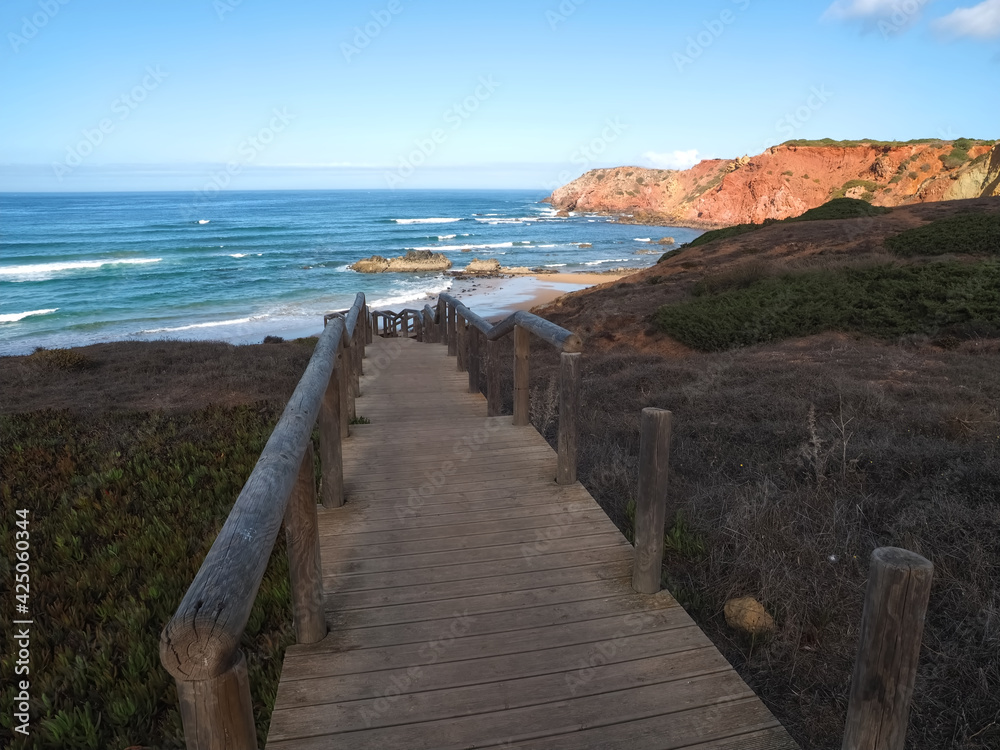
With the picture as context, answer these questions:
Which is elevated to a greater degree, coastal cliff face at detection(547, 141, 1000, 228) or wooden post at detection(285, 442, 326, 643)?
coastal cliff face at detection(547, 141, 1000, 228)

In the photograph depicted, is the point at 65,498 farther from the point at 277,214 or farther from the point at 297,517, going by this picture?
the point at 277,214

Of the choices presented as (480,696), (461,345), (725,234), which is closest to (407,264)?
(725,234)

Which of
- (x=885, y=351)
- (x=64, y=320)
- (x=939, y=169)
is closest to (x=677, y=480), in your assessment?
(x=885, y=351)

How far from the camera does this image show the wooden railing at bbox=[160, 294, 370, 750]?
48.1 inches

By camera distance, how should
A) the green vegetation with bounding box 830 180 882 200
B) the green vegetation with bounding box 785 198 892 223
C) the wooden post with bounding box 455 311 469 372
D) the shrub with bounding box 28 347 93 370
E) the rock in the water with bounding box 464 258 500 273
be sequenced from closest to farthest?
the wooden post with bounding box 455 311 469 372 → the shrub with bounding box 28 347 93 370 → the green vegetation with bounding box 785 198 892 223 → the rock in the water with bounding box 464 258 500 273 → the green vegetation with bounding box 830 180 882 200

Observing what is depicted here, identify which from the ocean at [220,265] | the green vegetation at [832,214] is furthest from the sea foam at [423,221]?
the green vegetation at [832,214]

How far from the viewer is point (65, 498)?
509 centimetres

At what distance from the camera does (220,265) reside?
4156 cm

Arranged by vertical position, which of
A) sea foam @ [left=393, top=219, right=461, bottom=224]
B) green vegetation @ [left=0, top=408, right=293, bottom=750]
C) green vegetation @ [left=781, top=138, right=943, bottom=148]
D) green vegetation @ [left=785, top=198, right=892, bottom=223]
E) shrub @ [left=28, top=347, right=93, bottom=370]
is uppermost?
green vegetation @ [left=781, top=138, right=943, bottom=148]

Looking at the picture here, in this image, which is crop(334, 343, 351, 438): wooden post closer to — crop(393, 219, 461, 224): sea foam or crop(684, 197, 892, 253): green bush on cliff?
crop(684, 197, 892, 253): green bush on cliff

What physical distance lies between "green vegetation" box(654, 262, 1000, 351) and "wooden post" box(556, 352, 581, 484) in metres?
8.63

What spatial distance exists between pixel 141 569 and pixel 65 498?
1.64 metres

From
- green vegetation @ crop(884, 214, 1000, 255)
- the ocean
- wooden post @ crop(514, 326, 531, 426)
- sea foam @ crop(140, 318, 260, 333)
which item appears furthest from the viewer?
the ocean

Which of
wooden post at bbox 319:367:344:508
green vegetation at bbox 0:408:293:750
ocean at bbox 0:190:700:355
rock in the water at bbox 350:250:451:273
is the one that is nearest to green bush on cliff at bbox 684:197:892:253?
ocean at bbox 0:190:700:355
